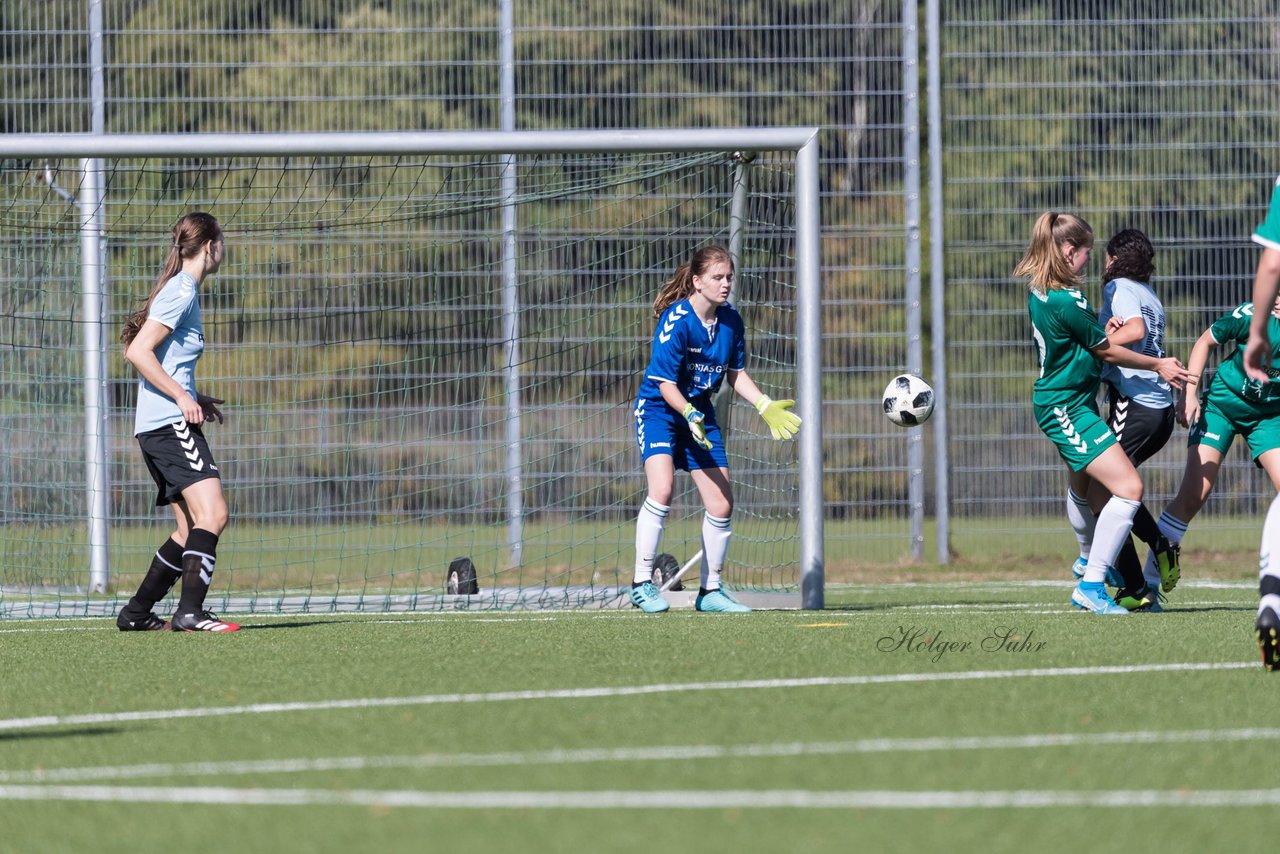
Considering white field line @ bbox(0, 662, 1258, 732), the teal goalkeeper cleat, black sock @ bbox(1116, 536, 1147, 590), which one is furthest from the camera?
the teal goalkeeper cleat

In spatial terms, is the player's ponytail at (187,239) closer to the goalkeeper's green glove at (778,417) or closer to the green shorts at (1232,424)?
the goalkeeper's green glove at (778,417)

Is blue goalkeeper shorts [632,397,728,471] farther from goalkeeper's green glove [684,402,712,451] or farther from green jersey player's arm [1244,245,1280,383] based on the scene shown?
green jersey player's arm [1244,245,1280,383]

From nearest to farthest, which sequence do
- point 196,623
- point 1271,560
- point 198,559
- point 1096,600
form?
point 1271,560 < point 198,559 < point 196,623 < point 1096,600

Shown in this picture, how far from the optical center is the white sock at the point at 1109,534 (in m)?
7.21

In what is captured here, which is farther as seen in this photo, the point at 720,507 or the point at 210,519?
the point at 720,507

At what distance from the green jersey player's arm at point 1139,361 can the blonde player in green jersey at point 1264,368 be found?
82.1 inches

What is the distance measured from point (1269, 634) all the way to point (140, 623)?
4.58 metres

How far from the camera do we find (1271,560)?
512 cm

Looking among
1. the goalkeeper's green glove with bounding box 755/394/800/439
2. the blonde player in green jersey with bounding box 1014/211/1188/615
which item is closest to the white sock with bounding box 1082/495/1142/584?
the blonde player in green jersey with bounding box 1014/211/1188/615

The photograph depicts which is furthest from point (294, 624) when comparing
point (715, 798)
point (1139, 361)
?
point (715, 798)

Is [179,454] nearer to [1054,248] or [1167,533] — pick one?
[1054,248]

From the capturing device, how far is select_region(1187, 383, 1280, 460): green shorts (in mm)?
7266

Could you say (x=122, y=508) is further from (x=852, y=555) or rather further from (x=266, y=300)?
(x=852, y=555)

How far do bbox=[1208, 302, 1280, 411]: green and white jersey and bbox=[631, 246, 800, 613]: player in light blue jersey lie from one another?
190 cm
